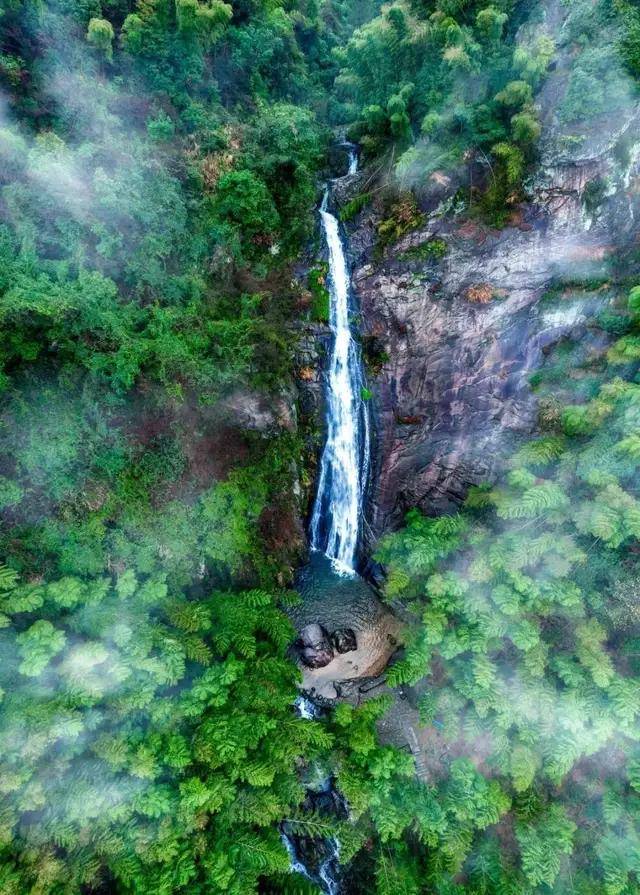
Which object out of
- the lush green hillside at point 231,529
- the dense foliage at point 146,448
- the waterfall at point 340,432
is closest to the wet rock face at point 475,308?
the waterfall at point 340,432

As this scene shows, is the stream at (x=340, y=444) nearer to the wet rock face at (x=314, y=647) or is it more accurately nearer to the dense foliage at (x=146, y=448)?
the dense foliage at (x=146, y=448)

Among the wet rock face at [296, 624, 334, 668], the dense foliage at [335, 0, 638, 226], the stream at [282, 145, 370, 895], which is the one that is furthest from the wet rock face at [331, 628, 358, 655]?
the dense foliage at [335, 0, 638, 226]

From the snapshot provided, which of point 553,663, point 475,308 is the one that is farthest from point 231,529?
point 475,308

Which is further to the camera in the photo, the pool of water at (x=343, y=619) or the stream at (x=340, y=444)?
the stream at (x=340, y=444)

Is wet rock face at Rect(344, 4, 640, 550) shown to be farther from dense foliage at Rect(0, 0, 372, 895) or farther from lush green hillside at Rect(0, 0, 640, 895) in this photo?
dense foliage at Rect(0, 0, 372, 895)

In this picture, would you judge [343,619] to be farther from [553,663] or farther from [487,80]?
[487,80]

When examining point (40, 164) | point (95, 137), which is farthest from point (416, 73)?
point (40, 164)
